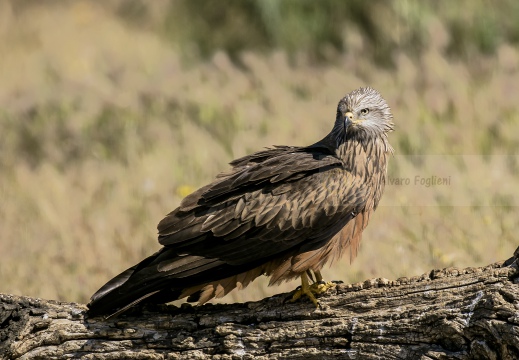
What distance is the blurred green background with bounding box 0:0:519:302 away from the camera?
8.47 meters

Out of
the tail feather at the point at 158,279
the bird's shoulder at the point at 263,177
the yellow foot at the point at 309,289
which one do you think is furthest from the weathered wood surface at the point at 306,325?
the bird's shoulder at the point at 263,177

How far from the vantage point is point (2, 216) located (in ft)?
34.5

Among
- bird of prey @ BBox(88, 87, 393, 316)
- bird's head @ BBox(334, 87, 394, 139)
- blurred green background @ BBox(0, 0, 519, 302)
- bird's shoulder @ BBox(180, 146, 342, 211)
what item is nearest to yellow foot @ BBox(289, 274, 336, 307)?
bird of prey @ BBox(88, 87, 393, 316)

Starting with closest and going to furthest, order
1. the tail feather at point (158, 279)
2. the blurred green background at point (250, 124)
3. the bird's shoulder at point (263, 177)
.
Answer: the tail feather at point (158, 279) → the bird's shoulder at point (263, 177) → the blurred green background at point (250, 124)

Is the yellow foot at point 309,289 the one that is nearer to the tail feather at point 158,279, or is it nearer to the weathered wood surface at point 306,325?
the weathered wood surface at point 306,325

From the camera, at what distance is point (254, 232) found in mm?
5574

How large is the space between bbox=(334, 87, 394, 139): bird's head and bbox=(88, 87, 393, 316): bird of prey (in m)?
0.43

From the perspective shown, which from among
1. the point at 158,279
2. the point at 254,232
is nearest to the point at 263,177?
the point at 254,232

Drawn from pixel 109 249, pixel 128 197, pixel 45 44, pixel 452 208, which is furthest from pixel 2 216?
pixel 45 44

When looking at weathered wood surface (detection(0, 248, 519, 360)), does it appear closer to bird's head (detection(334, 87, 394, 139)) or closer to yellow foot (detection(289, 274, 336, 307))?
yellow foot (detection(289, 274, 336, 307))

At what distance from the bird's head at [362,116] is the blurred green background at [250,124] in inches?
59.6

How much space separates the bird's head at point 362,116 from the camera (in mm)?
6266

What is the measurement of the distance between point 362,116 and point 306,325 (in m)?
1.76

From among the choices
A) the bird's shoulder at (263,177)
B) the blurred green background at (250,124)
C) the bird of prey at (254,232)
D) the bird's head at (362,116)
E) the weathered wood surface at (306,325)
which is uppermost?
the blurred green background at (250,124)
